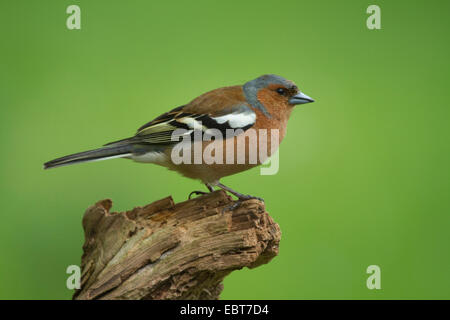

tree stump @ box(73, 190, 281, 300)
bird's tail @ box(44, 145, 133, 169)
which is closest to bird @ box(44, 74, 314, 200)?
bird's tail @ box(44, 145, 133, 169)

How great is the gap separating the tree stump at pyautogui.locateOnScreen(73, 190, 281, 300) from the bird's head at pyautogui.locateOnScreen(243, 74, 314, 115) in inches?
39.9

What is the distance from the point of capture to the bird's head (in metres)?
4.12

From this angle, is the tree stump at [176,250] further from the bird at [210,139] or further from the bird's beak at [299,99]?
the bird's beak at [299,99]

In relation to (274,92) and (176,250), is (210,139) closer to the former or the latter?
(274,92)

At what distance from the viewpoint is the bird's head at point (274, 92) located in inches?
162

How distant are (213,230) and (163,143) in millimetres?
915

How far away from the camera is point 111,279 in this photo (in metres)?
3.18

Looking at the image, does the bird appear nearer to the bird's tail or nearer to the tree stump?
the bird's tail

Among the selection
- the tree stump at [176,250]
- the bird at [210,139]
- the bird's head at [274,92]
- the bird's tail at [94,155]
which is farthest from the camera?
the bird's head at [274,92]

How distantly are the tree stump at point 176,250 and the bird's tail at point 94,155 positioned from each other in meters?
0.45

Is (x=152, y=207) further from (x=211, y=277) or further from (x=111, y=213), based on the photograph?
(x=211, y=277)

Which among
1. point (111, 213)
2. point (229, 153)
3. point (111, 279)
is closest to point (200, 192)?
point (229, 153)

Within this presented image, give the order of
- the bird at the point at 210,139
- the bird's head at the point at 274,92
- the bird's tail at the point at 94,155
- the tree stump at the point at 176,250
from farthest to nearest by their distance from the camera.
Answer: the bird's head at the point at 274,92 < the bird at the point at 210,139 < the bird's tail at the point at 94,155 < the tree stump at the point at 176,250

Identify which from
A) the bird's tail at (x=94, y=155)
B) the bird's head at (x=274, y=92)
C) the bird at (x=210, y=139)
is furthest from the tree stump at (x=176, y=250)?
the bird's head at (x=274, y=92)
